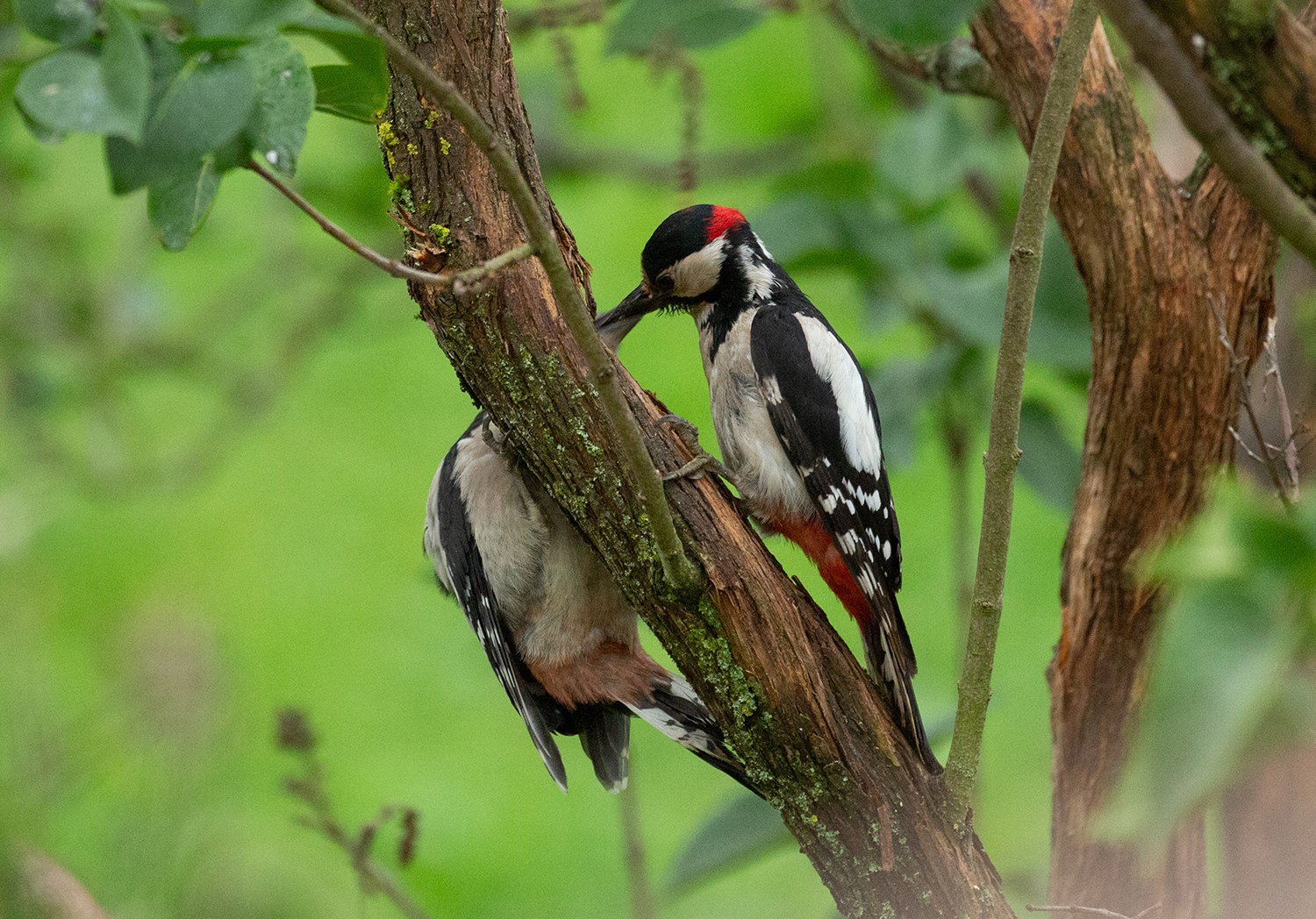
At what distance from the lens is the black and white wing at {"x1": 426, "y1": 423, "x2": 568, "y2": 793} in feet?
7.23

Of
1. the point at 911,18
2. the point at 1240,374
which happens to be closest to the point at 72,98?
the point at 911,18

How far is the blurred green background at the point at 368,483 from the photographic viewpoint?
2.01 m

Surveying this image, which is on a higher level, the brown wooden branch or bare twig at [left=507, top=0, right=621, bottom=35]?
the brown wooden branch

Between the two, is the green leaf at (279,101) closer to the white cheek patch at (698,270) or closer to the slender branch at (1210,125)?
the slender branch at (1210,125)

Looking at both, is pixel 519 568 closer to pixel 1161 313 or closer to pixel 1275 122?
pixel 1161 313

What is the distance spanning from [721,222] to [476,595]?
868mm

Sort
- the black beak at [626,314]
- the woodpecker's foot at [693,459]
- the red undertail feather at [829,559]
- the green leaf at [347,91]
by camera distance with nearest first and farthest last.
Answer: the green leaf at [347,91] < the woodpecker's foot at [693,459] < the red undertail feather at [829,559] < the black beak at [626,314]

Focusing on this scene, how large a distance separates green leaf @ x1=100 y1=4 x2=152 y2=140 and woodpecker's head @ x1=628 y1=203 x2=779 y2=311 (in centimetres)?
140

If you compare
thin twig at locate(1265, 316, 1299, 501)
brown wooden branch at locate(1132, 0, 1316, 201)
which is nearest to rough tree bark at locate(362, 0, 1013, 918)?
thin twig at locate(1265, 316, 1299, 501)

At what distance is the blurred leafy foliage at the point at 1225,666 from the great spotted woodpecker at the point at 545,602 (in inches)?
60.4

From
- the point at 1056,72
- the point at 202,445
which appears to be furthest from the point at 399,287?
the point at 1056,72

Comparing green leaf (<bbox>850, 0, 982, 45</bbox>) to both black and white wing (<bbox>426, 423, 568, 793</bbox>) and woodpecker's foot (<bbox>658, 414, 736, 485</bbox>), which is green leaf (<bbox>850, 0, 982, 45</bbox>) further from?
black and white wing (<bbox>426, 423, 568, 793</bbox>)

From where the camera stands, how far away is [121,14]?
3.10ft

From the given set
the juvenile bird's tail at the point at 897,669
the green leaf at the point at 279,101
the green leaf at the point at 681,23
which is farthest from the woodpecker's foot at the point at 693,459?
the green leaf at the point at 279,101
